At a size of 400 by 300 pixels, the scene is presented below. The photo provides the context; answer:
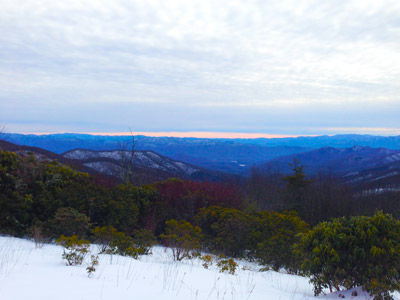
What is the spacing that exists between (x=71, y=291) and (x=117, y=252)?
3098 millimetres

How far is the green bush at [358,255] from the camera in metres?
4.88

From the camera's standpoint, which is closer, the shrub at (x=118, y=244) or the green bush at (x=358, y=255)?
the green bush at (x=358, y=255)

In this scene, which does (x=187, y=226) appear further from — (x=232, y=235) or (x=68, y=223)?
(x=68, y=223)

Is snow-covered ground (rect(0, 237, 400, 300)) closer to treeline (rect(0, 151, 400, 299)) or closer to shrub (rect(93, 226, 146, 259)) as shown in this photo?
shrub (rect(93, 226, 146, 259))

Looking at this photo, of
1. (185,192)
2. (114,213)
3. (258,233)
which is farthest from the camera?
(185,192)

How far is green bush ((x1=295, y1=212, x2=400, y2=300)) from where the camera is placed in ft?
16.0

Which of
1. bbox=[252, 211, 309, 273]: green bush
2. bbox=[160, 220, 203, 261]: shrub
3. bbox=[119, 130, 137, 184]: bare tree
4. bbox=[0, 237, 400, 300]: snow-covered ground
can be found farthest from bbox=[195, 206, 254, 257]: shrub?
bbox=[119, 130, 137, 184]: bare tree

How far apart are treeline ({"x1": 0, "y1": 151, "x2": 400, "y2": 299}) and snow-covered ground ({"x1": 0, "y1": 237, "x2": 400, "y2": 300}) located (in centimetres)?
61

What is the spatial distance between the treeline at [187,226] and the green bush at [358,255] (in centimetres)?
2

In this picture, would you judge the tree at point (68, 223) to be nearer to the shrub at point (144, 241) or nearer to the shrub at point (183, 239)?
the shrub at point (144, 241)

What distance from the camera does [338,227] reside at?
5262mm

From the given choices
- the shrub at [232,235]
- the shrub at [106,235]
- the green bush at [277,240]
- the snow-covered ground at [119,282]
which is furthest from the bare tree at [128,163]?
the snow-covered ground at [119,282]

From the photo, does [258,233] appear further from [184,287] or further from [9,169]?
[9,169]

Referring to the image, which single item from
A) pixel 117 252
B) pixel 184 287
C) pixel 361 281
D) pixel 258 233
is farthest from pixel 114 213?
pixel 361 281
